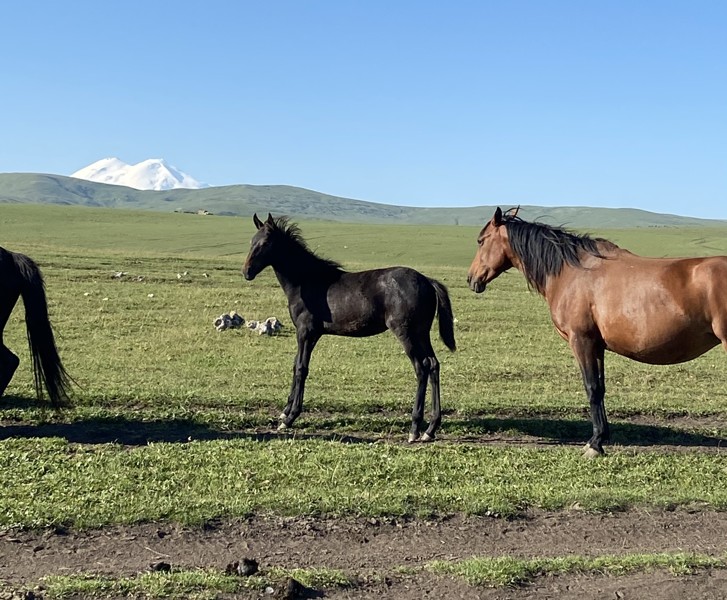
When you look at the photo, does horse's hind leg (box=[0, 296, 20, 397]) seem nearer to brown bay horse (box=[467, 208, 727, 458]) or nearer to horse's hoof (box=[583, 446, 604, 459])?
brown bay horse (box=[467, 208, 727, 458])

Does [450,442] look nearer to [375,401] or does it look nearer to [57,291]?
[375,401]

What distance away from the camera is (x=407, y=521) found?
680cm

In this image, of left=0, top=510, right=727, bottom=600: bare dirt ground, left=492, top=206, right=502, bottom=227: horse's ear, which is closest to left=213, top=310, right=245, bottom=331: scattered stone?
left=492, top=206, right=502, bottom=227: horse's ear

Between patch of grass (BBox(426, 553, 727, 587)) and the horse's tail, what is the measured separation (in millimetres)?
6215

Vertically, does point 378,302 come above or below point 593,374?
above

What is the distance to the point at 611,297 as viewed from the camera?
941 centimetres

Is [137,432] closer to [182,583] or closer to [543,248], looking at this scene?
[182,583]

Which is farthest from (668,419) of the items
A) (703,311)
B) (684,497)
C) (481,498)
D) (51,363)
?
(51,363)

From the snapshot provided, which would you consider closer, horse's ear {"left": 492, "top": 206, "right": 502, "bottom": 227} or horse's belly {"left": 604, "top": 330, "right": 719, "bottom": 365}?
horse's belly {"left": 604, "top": 330, "right": 719, "bottom": 365}

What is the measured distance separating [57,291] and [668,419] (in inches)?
709

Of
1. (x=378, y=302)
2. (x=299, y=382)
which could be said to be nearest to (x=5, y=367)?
(x=299, y=382)

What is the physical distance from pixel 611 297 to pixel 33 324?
701 cm

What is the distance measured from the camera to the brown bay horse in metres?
8.87

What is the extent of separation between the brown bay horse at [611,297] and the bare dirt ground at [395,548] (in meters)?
2.38
